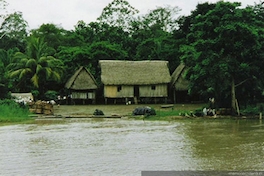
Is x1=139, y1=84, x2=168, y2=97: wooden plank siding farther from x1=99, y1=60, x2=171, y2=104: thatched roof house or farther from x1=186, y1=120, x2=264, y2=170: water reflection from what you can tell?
x1=186, y1=120, x2=264, y2=170: water reflection

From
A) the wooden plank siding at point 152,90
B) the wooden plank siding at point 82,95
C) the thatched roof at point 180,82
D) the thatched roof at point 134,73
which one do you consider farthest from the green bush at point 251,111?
the wooden plank siding at point 82,95

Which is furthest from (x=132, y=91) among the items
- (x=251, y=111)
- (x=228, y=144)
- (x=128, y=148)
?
(x=128, y=148)

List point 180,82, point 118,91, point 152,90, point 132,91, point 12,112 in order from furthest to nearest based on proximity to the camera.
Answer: point 152,90 < point 132,91 < point 118,91 < point 180,82 < point 12,112

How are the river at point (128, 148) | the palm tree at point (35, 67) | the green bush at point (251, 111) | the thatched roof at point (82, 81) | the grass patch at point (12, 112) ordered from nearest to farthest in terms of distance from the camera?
the river at point (128, 148), the grass patch at point (12, 112), the green bush at point (251, 111), the palm tree at point (35, 67), the thatched roof at point (82, 81)

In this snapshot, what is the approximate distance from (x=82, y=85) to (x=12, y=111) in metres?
9.80

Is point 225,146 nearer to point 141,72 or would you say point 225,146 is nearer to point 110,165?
point 110,165

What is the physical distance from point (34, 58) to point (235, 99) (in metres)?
15.4

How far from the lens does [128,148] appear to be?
41.5ft

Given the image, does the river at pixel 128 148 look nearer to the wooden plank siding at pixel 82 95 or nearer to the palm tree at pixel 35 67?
the palm tree at pixel 35 67

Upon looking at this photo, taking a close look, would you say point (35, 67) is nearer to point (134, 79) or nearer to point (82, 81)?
point (82, 81)

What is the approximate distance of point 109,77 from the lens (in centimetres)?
3195

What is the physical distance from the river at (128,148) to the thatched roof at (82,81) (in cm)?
1216

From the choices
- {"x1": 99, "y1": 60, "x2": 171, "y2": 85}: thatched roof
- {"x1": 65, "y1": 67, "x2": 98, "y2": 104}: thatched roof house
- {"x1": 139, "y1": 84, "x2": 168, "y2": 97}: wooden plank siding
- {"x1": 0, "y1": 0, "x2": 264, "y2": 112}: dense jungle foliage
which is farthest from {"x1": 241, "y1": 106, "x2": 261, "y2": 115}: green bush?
{"x1": 65, "y1": 67, "x2": 98, "y2": 104}: thatched roof house

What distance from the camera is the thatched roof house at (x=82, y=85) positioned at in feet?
105
